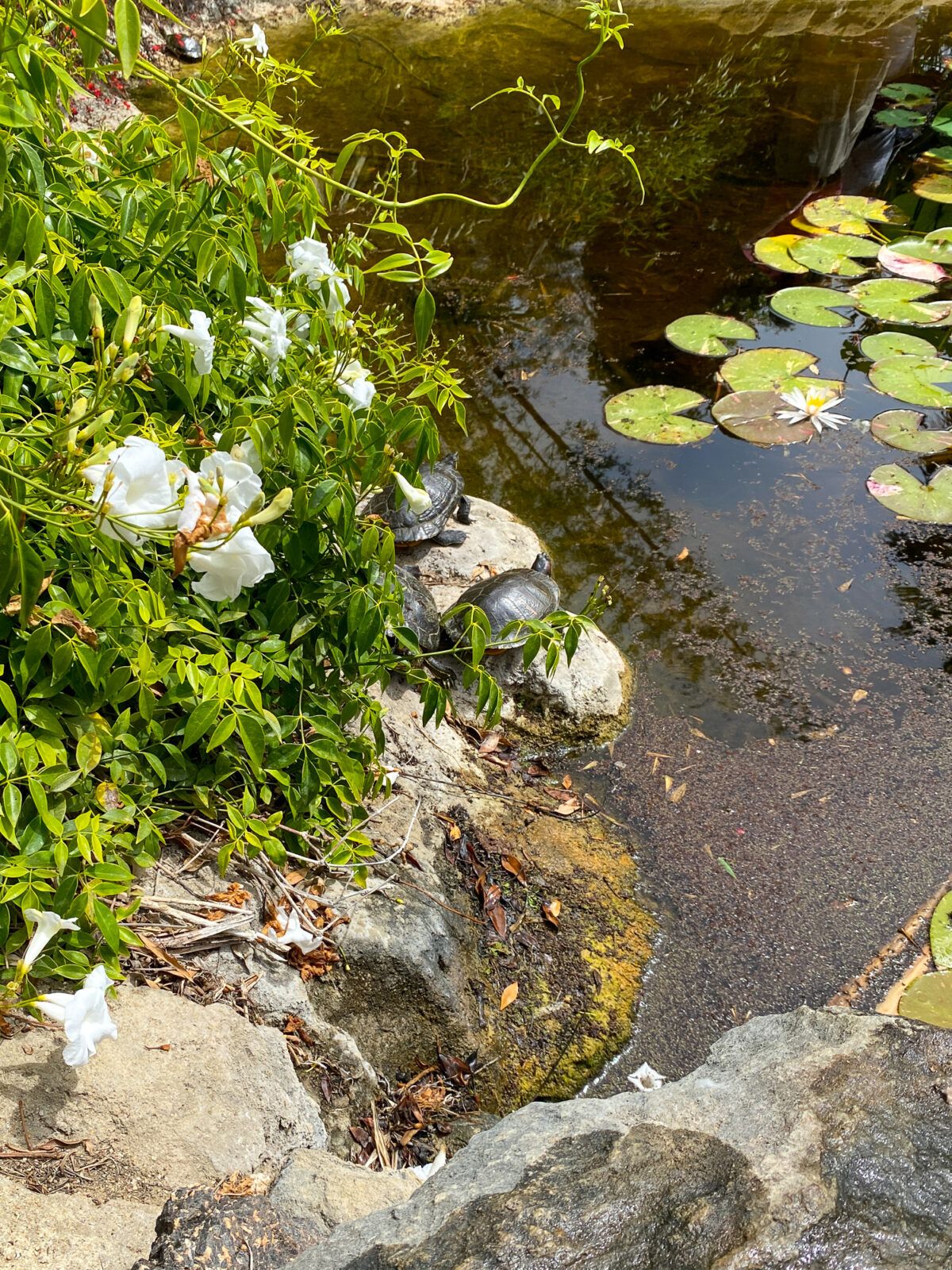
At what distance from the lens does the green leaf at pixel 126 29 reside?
874mm

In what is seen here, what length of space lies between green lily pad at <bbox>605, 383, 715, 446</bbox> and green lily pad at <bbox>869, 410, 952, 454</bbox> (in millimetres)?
765

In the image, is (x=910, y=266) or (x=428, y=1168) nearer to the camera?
(x=428, y=1168)

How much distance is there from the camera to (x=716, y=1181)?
120 centimetres

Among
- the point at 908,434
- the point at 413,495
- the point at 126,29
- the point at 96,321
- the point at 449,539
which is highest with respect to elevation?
the point at 126,29

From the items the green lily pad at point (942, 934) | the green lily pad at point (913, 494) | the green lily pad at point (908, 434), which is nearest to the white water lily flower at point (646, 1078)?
the green lily pad at point (942, 934)

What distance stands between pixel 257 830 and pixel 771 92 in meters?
7.81

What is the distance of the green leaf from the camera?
874 millimetres

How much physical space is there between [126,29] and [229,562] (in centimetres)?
51

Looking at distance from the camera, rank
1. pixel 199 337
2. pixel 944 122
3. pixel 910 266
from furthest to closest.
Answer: pixel 944 122, pixel 910 266, pixel 199 337

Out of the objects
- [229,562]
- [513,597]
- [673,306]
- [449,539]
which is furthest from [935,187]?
[229,562]

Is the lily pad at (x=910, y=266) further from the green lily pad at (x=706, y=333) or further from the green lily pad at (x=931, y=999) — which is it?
the green lily pad at (x=931, y=999)

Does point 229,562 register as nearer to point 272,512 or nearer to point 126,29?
point 272,512

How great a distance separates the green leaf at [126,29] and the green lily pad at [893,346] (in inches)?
182

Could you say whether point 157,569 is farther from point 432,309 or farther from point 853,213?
point 853,213
